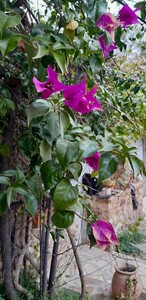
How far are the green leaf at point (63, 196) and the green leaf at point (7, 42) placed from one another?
29cm

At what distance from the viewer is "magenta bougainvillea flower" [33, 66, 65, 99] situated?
595 millimetres

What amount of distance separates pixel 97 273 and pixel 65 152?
2.83 meters

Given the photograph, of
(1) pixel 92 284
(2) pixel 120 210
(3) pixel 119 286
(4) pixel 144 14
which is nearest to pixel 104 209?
(2) pixel 120 210

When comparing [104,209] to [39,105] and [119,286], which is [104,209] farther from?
[39,105]

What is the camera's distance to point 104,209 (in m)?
3.83

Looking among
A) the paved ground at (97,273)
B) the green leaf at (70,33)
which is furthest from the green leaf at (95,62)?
the paved ground at (97,273)

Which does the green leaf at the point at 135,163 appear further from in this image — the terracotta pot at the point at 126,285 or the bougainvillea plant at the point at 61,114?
the terracotta pot at the point at 126,285

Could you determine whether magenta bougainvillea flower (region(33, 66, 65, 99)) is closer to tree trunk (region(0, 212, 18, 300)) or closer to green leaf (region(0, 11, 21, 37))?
green leaf (region(0, 11, 21, 37))

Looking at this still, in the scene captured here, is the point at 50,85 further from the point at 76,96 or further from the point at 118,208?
the point at 118,208

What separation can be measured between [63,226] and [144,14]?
0.89 metres

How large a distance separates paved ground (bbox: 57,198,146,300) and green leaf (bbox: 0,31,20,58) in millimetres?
1984

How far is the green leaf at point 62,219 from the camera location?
0.63 m

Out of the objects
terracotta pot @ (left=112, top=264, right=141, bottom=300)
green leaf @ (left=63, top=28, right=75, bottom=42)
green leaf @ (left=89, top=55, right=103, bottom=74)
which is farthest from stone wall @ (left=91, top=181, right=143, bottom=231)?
green leaf @ (left=63, top=28, right=75, bottom=42)

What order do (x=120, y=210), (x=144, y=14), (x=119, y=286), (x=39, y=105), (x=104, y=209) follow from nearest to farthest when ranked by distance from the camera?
(x=39, y=105) → (x=144, y=14) → (x=119, y=286) → (x=104, y=209) → (x=120, y=210)
